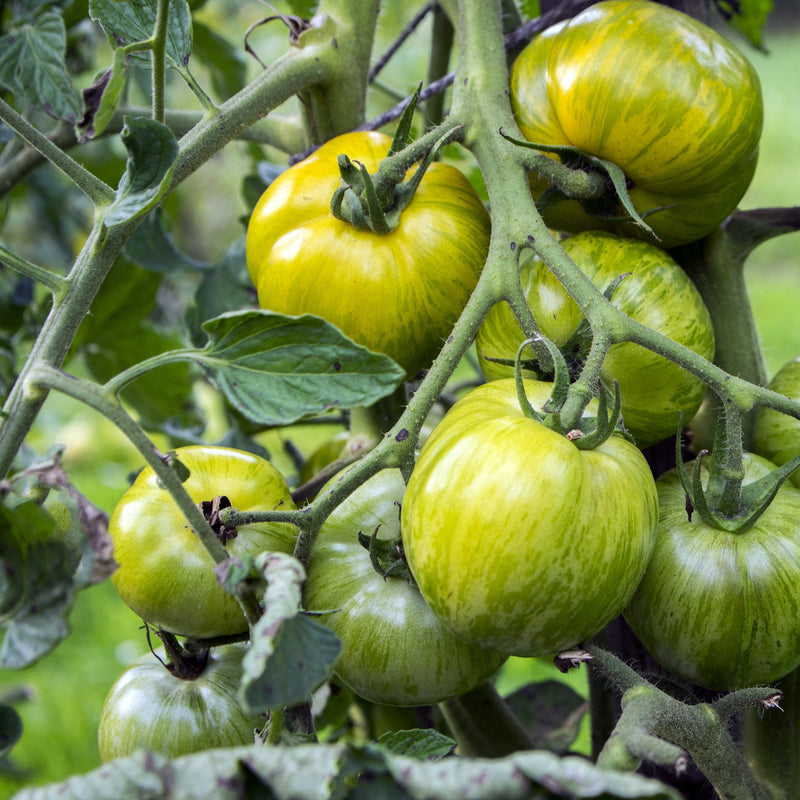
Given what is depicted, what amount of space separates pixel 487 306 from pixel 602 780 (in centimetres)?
29

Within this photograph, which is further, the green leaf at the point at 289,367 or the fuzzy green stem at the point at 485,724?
the fuzzy green stem at the point at 485,724

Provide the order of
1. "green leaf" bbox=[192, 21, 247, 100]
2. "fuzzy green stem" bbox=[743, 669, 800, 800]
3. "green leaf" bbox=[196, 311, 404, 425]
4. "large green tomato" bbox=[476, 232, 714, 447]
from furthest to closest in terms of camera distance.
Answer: "green leaf" bbox=[192, 21, 247, 100]
"fuzzy green stem" bbox=[743, 669, 800, 800]
"large green tomato" bbox=[476, 232, 714, 447]
"green leaf" bbox=[196, 311, 404, 425]

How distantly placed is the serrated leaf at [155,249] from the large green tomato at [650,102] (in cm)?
47

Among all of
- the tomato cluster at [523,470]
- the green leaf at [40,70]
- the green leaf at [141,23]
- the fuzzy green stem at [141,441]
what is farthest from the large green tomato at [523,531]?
the green leaf at [40,70]

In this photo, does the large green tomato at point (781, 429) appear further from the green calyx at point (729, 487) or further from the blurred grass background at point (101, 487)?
the blurred grass background at point (101, 487)

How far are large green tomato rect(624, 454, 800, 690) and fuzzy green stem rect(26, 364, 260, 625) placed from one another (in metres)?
0.26

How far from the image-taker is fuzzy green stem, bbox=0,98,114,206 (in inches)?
20.8

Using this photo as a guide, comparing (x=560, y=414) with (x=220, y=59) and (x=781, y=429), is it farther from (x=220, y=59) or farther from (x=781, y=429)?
(x=220, y=59)

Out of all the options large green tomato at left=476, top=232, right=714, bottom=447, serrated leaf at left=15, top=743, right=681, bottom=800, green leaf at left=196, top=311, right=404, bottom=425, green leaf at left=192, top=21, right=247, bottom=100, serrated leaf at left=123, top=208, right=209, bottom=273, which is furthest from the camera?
green leaf at left=192, top=21, right=247, bottom=100

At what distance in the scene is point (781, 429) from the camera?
25.6 inches

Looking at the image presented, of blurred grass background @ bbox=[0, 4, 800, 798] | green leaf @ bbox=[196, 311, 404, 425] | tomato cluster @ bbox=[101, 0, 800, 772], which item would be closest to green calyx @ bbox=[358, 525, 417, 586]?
tomato cluster @ bbox=[101, 0, 800, 772]

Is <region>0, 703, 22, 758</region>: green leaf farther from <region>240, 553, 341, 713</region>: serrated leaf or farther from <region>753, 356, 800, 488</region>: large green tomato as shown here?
<region>753, 356, 800, 488</region>: large green tomato

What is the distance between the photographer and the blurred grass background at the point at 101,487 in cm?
177

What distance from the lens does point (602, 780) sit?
0.38 metres
